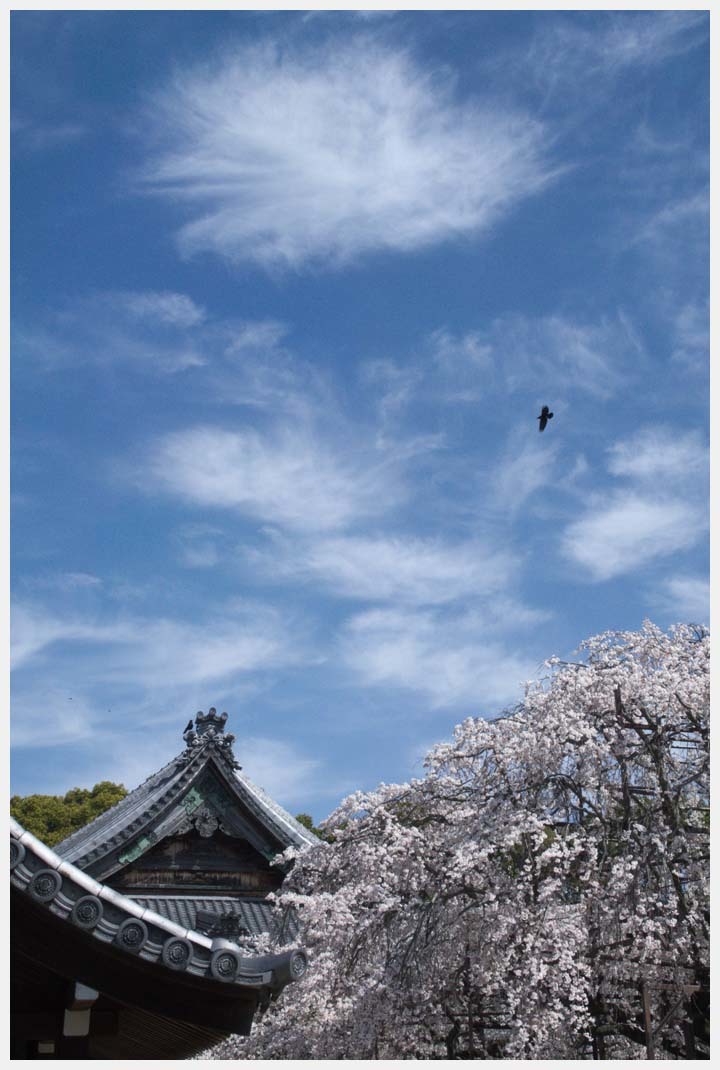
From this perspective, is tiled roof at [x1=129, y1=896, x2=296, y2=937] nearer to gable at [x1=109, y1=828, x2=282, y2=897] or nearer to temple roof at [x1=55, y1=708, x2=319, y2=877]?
gable at [x1=109, y1=828, x2=282, y2=897]

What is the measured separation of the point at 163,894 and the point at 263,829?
2.07m

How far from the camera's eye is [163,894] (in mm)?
16625

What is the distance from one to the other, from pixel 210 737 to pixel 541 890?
368 inches

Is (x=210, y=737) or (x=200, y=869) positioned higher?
(x=210, y=737)

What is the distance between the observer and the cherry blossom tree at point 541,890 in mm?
9758

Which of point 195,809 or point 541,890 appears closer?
point 541,890

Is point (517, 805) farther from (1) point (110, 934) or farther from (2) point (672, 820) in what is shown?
(1) point (110, 934)

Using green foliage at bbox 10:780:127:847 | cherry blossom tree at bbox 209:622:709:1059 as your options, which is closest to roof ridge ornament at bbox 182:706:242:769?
cherry blossom tree at bbox 209:622:709:1059

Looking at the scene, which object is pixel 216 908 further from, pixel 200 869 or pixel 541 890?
pixel 541 890

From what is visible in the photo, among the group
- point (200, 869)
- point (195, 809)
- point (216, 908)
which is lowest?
point (216, 908)

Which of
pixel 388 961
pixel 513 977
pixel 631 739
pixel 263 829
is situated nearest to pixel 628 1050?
pixel 513 977

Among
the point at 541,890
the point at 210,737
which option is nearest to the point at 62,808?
the point at 210,737

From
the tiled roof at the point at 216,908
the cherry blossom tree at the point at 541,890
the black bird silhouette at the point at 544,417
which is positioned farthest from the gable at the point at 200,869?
the black bird silhouette at the point at 544,417

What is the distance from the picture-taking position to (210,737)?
18.0 metres
